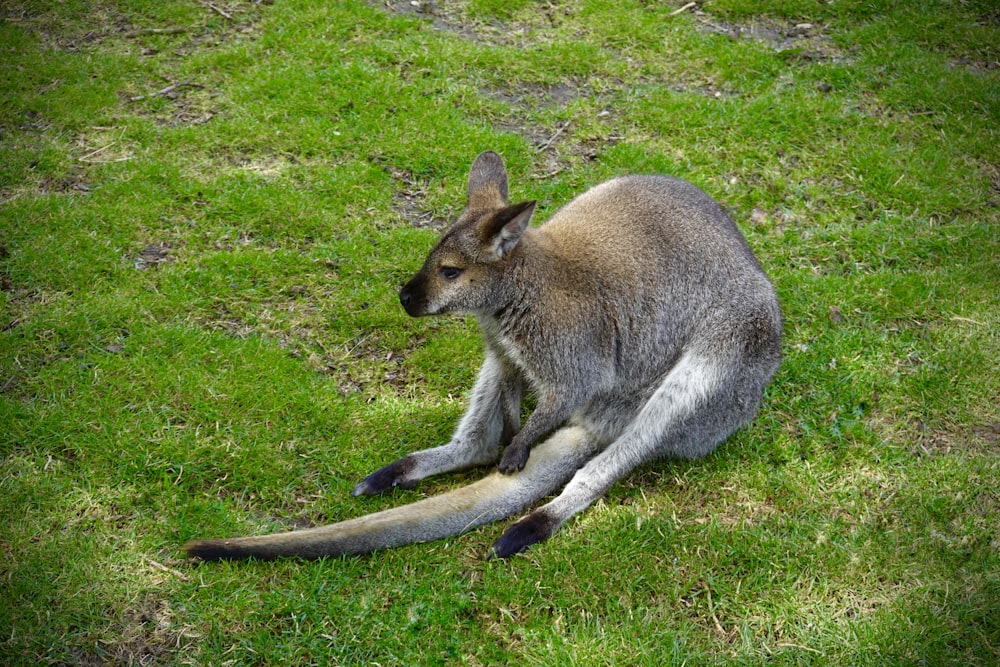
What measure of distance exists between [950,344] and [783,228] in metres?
1.22

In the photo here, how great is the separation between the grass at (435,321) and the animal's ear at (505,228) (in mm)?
1030

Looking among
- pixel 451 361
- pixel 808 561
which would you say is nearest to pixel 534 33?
pixel 451 361

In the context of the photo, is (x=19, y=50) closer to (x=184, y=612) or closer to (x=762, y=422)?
(x=184, y=612)

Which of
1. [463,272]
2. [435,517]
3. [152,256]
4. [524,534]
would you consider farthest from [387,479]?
[152,256]

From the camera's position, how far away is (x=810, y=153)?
5828mm

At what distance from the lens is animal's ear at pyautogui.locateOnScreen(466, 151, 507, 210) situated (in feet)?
13.2

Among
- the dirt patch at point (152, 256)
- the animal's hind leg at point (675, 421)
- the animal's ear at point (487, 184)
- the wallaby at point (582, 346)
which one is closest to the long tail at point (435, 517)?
the wallaby at point (582, 346)

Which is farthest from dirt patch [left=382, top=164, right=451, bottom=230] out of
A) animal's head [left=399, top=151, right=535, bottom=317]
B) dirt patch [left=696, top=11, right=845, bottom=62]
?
dirt patch [left=696, top=11, right=845, bottom=62]

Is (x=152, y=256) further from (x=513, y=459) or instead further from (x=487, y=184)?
(x=513, y=459)

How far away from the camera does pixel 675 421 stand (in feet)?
12.7

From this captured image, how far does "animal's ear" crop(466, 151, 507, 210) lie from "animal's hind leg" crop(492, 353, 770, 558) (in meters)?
1.17

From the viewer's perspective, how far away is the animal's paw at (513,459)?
386 cm

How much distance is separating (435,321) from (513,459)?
3.95 feet

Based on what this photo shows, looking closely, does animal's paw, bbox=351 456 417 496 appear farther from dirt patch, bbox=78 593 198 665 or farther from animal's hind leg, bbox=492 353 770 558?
dirt patch, bbox=78 593 198 665
